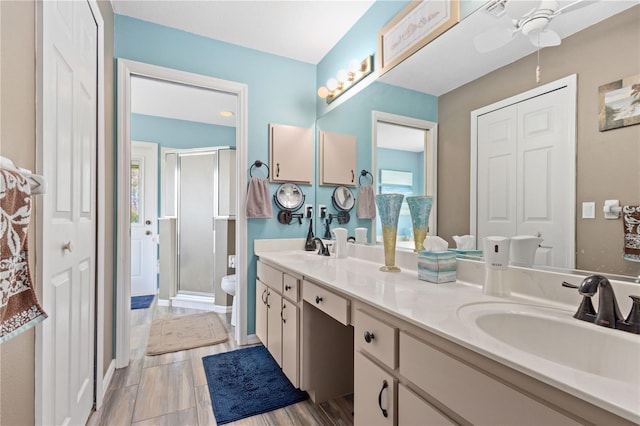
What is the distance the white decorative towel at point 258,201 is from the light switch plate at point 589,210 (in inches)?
78.6

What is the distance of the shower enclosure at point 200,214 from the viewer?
355 centimetres

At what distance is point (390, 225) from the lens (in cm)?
158

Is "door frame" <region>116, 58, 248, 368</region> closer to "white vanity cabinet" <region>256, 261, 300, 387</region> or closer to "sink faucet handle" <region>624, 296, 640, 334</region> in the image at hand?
"white vanity cabinet" <region>256, 261, 300, 387</region>

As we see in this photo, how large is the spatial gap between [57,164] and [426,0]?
1.88 metres

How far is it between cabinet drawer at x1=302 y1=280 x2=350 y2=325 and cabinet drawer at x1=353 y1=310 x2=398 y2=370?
0.10 metres

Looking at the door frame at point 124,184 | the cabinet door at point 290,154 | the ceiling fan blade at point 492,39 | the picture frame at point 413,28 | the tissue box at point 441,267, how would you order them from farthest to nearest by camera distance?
the cabinet door at point 290,154
the door frame at point 124,184
the picture frame at point 413,28
the tissue box at point 441,267
the ceiling fan blade at point 492,39

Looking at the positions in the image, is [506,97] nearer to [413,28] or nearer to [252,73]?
[413,28]

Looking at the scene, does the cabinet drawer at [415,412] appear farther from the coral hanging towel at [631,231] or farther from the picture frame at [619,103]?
the picture frame at [619,103]

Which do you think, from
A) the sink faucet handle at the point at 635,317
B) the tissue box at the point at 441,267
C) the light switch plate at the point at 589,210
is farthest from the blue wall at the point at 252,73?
the sink faucet handle at the point at 635,317

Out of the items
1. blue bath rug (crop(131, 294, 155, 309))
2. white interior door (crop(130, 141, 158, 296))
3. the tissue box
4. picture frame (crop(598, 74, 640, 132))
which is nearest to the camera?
picture frame (crop(598, 74, 640, 132))

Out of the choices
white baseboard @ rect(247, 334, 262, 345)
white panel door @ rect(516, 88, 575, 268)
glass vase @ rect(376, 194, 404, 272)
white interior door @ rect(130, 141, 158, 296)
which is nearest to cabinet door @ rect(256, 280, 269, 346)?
white baseboard @ rect(247, 334, 262, 345)

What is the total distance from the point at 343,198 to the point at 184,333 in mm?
1913

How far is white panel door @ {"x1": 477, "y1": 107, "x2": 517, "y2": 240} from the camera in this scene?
3.47 feet

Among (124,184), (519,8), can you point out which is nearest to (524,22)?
(519,8)
